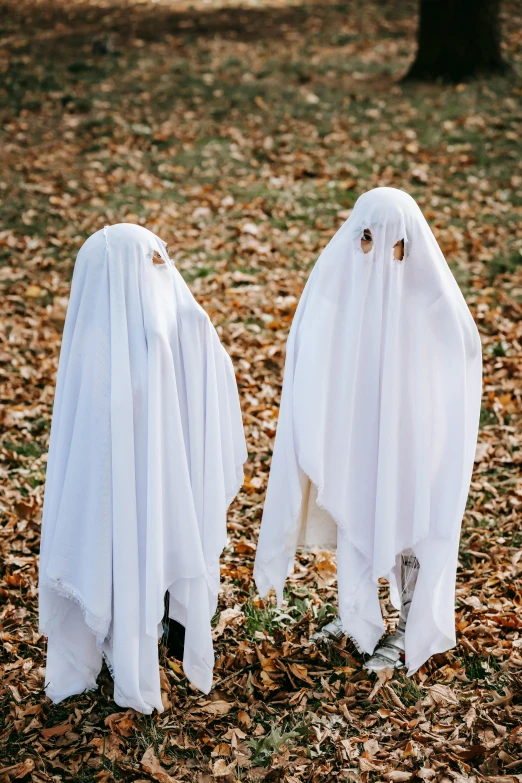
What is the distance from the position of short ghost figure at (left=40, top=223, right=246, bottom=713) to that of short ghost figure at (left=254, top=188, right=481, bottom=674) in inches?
19.6

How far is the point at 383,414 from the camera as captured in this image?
14.5 feet

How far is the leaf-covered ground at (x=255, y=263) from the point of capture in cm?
422

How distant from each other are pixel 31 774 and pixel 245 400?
4.14 meters

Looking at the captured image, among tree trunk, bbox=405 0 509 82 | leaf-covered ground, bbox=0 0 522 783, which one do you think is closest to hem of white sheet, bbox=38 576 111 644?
leaf-covered ground, bbox=0 0 522 783

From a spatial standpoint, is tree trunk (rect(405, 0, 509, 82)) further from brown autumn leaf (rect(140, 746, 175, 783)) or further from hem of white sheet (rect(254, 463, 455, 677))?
brown autumn leaf (rect(140, 746, 175, 783))

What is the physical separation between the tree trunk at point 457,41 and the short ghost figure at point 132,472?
10.7 m

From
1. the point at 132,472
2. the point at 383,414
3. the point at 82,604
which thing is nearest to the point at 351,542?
the point at 383,414

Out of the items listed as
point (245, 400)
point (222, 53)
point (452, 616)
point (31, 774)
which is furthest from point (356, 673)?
point (222, 53)

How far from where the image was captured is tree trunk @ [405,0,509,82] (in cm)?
1298

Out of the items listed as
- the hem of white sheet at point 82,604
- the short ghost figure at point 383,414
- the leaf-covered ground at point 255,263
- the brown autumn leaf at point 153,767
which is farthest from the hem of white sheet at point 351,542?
the brown autumn leaf at point 153,767

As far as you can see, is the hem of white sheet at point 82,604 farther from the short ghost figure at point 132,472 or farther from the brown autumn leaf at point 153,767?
the brown autumn leaf at point 153,767

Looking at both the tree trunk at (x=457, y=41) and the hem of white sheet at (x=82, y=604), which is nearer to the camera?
the hem of white sheet at (x=82, y=604)

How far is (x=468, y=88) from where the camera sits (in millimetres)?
13250

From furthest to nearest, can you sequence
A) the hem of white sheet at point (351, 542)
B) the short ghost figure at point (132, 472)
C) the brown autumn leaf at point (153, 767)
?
the hem of white sheet at point (351, 542)
the short ghost figure at point (132, 472)
the brown autumn leaf at point (153, 767)
